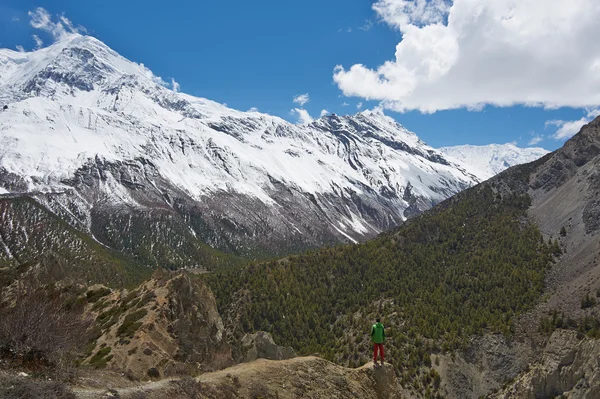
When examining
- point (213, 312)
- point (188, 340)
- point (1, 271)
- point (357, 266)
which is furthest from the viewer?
point (357, 266)

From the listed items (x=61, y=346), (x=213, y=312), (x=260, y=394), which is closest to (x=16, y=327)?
(x=61, y=346)

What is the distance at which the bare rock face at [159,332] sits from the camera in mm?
40625

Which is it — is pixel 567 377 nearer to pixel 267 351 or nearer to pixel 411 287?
pixel 267 351

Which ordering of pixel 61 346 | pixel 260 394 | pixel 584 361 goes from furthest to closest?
pixel 584 361, pixel 260 394, pixel 61 346

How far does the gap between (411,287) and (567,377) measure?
8559 cm

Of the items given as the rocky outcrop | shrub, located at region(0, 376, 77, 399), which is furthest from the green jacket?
the rocky outcrop

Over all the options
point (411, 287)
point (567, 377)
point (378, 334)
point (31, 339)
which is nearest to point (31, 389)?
point (31, 339)

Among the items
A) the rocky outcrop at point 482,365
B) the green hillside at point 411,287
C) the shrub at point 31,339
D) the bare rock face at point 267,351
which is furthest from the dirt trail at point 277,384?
the rocky outcrop at point 482,365

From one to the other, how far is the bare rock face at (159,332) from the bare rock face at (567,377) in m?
48.0

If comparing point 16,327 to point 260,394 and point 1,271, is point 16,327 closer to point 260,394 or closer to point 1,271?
point 260,394

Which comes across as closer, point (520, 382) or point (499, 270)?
point (520, 382)

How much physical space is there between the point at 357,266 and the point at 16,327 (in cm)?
16024

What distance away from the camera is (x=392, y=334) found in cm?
12156

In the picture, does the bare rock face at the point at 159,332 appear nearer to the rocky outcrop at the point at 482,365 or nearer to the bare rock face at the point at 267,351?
the bare rock face at the point at 267,351
